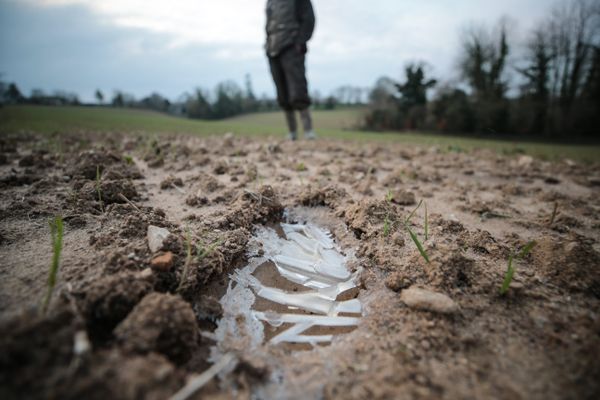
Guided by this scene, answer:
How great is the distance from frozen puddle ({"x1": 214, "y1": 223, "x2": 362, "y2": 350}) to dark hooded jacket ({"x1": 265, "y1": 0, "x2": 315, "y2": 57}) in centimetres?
443

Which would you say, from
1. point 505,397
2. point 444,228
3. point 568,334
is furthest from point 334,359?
point 444,228

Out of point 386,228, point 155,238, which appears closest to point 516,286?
point 386,228

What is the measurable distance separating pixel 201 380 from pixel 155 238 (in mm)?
634

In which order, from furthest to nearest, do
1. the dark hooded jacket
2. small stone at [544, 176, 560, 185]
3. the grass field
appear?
the grass field, the dark hooded jacket, small stone at [544, 176, 560, 185]

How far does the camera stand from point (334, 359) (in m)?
0.86

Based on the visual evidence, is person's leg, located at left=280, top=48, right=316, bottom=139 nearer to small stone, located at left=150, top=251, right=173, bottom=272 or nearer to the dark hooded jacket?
the dark hooded jacket

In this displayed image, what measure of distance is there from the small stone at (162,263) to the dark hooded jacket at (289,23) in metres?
4.84

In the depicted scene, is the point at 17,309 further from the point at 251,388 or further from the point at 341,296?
the point at 341,296

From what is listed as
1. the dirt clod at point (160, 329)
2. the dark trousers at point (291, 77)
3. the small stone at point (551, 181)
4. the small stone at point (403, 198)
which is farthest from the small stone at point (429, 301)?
the dark trousers at point (291, 77)

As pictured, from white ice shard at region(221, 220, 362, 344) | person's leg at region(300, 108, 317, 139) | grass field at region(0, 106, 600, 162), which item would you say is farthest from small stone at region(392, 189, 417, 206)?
grass field at region(0, 106, 600, 162)

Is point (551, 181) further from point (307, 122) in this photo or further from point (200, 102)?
point (200, 102)

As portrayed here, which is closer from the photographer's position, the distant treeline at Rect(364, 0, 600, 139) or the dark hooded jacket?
the dark hooded jacket

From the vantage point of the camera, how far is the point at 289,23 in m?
4.91

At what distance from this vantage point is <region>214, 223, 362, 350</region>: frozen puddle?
99cm
